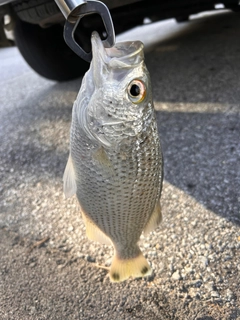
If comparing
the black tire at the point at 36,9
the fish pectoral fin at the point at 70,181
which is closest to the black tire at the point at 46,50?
the black tire at the point at 36,9

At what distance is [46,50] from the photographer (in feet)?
12.3

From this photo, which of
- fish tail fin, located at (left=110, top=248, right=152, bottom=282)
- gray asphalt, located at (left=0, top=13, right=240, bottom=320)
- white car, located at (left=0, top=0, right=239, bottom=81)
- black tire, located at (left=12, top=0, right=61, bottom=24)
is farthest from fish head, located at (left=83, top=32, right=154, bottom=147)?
white car, located at (left=0, top=0, right=239, bottom=81)

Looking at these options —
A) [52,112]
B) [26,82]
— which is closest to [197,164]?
[52,112]

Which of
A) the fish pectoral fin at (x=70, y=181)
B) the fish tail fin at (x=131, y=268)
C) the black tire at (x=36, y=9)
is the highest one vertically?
the black tire at (x=36, y=9)

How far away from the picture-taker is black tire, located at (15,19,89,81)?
3633 mm

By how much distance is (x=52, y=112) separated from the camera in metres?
3.56

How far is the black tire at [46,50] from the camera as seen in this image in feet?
11.9

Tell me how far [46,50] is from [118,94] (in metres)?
2.78

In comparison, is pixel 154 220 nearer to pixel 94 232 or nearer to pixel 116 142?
pixel 94 232

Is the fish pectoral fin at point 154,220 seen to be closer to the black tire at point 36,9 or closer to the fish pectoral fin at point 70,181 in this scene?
the fish pectoral fin at point 70,181

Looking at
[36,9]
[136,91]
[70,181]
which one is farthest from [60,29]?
[136,91]

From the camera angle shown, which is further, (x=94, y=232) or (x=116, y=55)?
(x=94, y=232)

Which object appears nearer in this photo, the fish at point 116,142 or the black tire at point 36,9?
the fish at point 116,142

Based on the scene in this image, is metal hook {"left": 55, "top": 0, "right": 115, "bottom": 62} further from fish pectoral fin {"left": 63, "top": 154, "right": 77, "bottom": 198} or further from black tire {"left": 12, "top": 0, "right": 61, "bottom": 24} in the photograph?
black tire {"left": 12, "top": 0, "right": 61, "bottom": 24}
